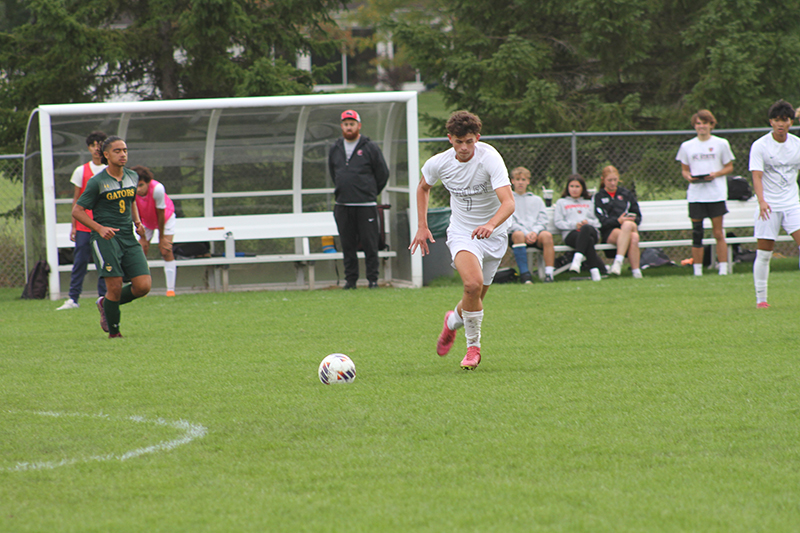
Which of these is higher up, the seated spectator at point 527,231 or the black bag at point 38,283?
the seated spectator at point 527,231

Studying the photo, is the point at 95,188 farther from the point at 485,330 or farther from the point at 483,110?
the point at 483,110

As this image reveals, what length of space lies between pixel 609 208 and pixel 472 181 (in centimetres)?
724

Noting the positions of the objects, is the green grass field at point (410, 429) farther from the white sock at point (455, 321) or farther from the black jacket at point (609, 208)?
the black jacket at point (609, 208)

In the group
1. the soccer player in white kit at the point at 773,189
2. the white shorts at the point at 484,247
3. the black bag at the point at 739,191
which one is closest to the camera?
the white shorts at the point at 484,247

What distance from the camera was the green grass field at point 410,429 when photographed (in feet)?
11.0

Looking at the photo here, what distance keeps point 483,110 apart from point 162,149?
22.2 feet

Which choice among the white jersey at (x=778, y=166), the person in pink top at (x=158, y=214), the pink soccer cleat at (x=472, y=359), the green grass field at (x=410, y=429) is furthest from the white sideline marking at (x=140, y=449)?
the white jersey at (x=778, y=166)

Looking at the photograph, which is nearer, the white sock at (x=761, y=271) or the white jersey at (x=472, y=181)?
the white jersey at (x=472, y=181)

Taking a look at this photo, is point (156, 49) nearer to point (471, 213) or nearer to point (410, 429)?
point (471, 213)

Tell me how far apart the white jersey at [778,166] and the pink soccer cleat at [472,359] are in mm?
4315

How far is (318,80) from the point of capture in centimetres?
1731

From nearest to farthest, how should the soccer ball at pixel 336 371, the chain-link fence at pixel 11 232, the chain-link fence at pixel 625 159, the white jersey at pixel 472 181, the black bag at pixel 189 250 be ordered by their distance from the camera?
the soccer ball at pixel 336 371, the white jersey at pixel 472 181, the black bag at pixel 189 250, the chain-link fence at pixel 11 232, the chain-link fence at pixel 625 159

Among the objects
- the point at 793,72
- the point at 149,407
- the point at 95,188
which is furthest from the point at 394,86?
the point at 149,407

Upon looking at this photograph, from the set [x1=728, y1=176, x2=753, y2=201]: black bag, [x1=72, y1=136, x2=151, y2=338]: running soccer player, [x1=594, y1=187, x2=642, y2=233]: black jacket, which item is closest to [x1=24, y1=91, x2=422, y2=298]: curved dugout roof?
[x1=594, y1=187, x2=642, y2=233]: black jacket
